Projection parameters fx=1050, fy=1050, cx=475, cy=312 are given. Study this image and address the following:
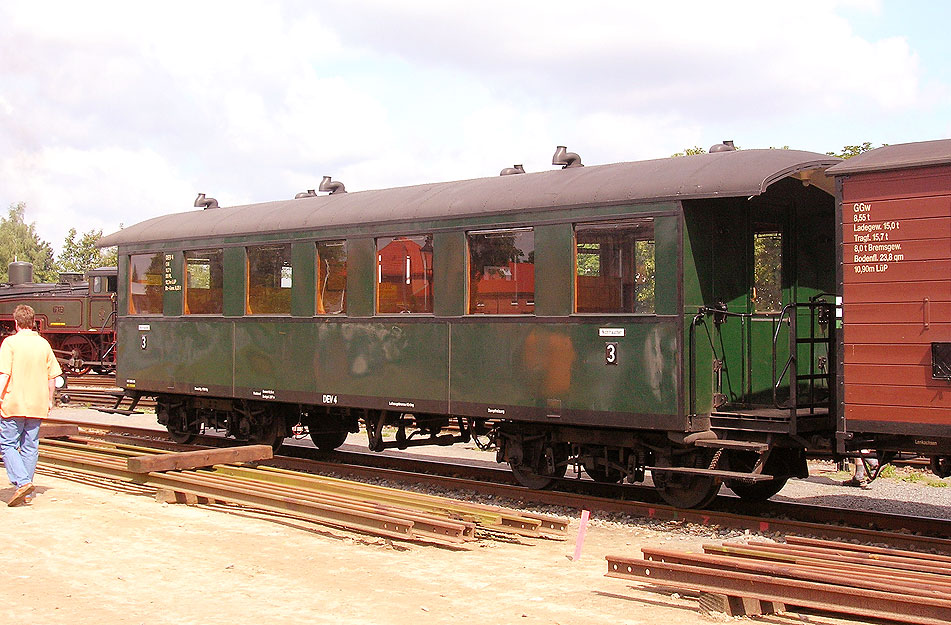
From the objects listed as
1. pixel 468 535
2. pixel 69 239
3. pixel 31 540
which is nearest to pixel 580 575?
pixel 468 535

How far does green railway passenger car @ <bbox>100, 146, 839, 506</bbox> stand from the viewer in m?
9.69

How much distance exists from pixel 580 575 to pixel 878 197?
378 cm

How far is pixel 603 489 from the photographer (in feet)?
37.3

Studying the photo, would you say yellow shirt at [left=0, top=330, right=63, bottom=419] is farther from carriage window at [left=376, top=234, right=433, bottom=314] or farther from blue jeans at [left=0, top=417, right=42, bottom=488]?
carriage window at [left=376, top=234, right=433, bottom=314]

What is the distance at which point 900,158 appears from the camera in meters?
8.23

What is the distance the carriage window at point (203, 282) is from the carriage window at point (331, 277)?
6.62ft

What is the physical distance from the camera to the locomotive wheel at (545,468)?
36.4 feet

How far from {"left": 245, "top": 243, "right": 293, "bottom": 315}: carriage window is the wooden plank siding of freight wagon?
7.24 meters

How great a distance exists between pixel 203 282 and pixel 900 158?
9515 mm

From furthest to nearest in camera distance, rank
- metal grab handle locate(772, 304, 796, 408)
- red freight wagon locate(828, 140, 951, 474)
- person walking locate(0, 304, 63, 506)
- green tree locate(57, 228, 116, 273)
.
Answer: green tree locate(57, 228, 116, 273), person walking locate(0, 304, 63, 506), metal grab handle locate(772, 304, 796, 408), red freight wagon locate(828, 140, 951, 474)

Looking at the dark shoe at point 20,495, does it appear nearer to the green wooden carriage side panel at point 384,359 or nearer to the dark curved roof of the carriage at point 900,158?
the green wooden carriage side panel at point 384,359

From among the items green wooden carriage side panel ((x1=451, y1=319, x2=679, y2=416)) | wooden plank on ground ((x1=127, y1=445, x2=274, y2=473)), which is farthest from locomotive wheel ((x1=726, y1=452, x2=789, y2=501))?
wooden plank on ground ((x1=127, y1=445, x2=274, y2=473))

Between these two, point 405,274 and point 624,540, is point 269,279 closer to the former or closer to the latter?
point 405,274

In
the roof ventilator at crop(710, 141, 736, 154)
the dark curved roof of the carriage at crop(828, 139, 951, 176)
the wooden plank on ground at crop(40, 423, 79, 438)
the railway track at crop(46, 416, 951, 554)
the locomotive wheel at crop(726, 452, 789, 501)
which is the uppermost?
the roof ventilator at crop(710, 141, 736, 154)
